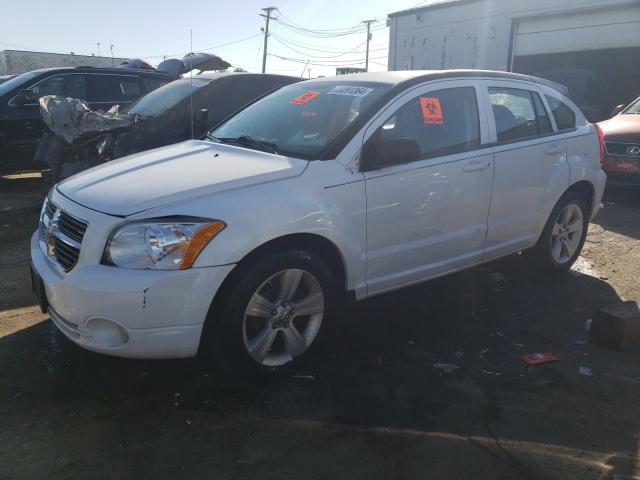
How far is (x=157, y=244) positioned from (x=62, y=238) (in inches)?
26.7

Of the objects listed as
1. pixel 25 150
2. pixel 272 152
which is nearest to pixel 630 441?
pixel 272 152

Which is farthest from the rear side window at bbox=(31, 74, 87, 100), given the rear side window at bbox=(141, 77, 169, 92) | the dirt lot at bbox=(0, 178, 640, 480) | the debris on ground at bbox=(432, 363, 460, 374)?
the debris on ground at bbox=(432, 363, 460, 374)

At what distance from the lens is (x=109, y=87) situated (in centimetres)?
895

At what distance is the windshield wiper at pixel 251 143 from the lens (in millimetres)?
3578

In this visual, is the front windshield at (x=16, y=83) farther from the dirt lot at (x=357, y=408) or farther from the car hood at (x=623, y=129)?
the car hood at (x=623, y=129)

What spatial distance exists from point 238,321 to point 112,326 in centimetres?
63

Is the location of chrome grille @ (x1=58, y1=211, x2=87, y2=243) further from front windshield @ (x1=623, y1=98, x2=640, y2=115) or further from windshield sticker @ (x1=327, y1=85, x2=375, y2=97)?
front windshield @ (x1=623, y1=98, x2=640, y2=115)

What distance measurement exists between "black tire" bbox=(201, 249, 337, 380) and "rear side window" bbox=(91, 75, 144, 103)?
23.1 ft

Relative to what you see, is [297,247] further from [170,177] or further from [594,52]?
[594,52]

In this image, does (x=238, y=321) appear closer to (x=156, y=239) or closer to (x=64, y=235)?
(x=156, y=239)

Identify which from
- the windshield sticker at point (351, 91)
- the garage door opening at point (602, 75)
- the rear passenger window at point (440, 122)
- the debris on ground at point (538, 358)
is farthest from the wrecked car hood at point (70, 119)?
the garage door opening at point (602, 75)

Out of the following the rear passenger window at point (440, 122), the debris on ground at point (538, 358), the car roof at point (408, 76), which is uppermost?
the car roof at point (408, 76)

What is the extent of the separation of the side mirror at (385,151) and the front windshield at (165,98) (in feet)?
12.5

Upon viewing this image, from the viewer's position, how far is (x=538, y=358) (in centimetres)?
355
